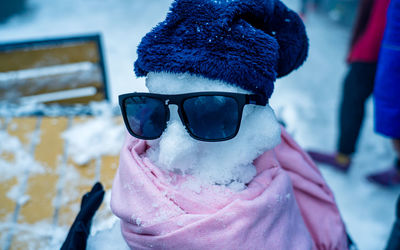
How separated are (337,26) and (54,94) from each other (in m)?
3.69

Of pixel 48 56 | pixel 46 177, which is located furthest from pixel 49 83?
pixel 46 177

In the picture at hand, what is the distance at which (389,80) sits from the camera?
4.20ft

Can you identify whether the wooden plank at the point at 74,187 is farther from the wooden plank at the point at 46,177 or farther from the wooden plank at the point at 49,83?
the wooden plank at the point at 49,83

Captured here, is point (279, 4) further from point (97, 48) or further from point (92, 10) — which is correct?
point (92, 10)

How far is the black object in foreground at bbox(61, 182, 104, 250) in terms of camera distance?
71 cm

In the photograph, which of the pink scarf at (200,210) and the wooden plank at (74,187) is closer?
the pink scarf at (200,210)

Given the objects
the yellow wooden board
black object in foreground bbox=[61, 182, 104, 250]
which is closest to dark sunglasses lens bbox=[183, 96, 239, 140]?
black object in foreground bbox=[61, 182, 104, 250]

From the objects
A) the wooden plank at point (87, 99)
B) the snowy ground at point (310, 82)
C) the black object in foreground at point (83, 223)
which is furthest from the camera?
the wooden plank at point (87, 99)

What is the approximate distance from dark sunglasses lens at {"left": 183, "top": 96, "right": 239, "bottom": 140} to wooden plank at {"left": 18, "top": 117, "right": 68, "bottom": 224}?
0.89 m

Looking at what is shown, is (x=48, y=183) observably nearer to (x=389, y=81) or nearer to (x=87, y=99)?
(x=87, y=99)

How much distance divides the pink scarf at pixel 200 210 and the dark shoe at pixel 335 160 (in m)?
1.50

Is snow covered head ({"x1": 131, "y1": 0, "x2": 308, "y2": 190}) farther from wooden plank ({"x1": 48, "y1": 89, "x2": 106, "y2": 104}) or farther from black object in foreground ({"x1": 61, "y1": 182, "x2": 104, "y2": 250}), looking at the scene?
wooden plank ({"x1": 48, "y1": 89, "x2": 106, "y2": 104})

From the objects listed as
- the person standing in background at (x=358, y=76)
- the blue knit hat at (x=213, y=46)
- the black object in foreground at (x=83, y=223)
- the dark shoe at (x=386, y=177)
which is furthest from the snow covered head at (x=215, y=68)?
the dark shoe at (x=386, y=177)

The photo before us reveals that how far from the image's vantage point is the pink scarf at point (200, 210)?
0.59 metres
